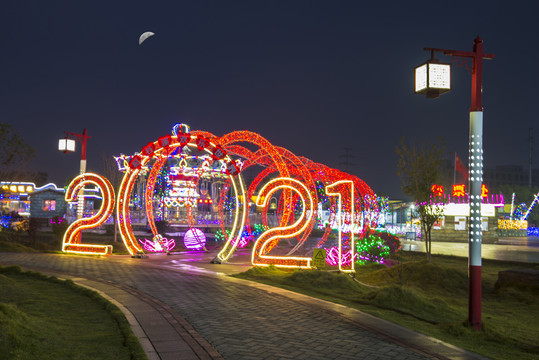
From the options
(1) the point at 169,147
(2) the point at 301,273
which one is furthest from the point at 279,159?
(2) the point at 301,273

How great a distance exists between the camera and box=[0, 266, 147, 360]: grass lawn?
5.77 m

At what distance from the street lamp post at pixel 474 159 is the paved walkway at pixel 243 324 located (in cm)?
158

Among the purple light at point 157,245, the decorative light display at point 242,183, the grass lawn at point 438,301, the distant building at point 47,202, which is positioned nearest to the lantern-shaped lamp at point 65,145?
the decorative light display at point 242,183

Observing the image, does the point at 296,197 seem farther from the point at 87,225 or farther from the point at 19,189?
the point at 19,189

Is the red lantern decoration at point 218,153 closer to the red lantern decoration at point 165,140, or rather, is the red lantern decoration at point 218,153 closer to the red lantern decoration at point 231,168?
the red lantern decoration at point 231,168

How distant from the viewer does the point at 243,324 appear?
26.7 ft

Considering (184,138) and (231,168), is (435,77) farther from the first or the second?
(184,138)

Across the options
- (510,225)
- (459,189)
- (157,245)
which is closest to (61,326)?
(157,245)

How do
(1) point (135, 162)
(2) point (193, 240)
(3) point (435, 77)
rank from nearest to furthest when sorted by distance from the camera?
(3) point (435, 77) → (1) point (135, 162) → (2) point (193, 240)

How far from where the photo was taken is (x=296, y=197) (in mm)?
26266

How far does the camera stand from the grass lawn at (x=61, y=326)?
577 cm

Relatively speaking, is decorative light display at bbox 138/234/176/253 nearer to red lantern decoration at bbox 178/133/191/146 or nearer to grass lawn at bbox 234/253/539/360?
red lantern decoration at bbox 178/133/191/146

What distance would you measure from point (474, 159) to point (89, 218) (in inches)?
671

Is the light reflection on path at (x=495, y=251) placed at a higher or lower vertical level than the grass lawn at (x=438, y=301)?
lower
